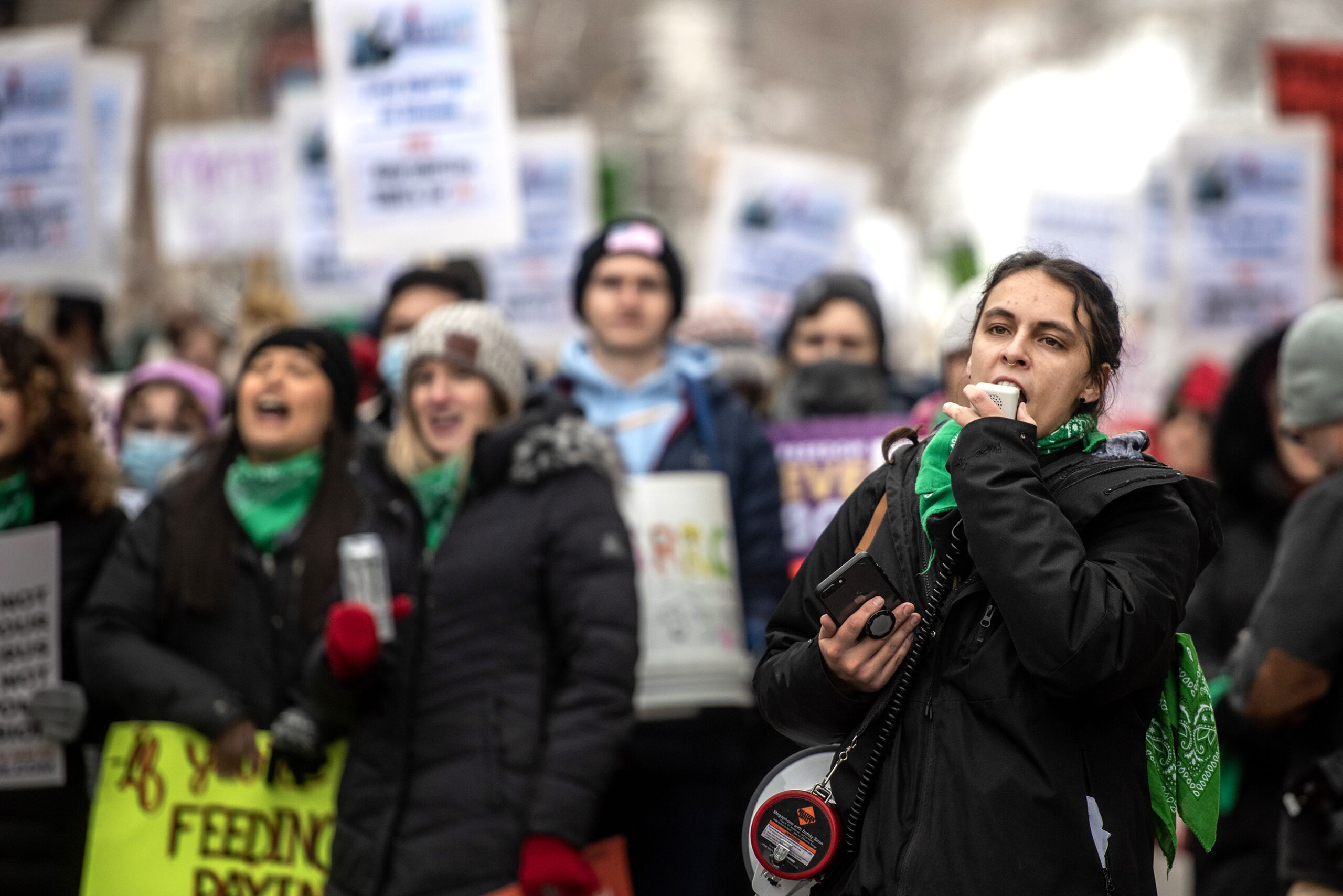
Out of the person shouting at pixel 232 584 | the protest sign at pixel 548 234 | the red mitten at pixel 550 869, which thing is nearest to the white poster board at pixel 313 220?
the protest sign at pixel 548 234

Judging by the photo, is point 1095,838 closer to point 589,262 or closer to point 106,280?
point 589,262

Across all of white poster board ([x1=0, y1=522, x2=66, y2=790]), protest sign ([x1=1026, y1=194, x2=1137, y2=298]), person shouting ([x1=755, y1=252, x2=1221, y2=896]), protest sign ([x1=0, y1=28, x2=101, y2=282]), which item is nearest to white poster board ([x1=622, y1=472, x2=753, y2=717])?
white poster board ([x1=0, y1=522, x2=66, y2=790])

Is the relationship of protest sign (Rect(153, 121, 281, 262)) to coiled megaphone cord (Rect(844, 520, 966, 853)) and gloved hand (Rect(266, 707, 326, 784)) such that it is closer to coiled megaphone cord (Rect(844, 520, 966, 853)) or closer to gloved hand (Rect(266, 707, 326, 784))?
gloved hand (Rect(266, 707, 326, 784))

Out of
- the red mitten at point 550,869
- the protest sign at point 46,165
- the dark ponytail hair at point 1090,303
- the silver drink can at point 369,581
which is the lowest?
the red mitten at point 550,869

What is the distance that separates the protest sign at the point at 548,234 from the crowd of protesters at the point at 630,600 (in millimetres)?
3617

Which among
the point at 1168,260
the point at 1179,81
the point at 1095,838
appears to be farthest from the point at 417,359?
the point at 1179,81

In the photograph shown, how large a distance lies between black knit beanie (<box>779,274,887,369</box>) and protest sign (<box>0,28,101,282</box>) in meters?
3.22

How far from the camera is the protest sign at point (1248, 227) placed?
338 inches

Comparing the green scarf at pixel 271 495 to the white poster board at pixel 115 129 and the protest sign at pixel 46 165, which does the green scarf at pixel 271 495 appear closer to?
the protest sign at pixel 46 165

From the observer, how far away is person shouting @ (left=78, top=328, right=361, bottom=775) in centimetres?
394

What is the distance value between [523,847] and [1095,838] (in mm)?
1603

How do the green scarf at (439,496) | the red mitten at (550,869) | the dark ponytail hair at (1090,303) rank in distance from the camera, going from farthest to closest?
the green scarf at (439,496) < the red mitten at (550,869) < the dark ponytail hair at (1090,303)

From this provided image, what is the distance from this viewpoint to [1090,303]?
2611 millimetres

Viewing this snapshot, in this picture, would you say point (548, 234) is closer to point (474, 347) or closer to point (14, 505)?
point (474, 347)
